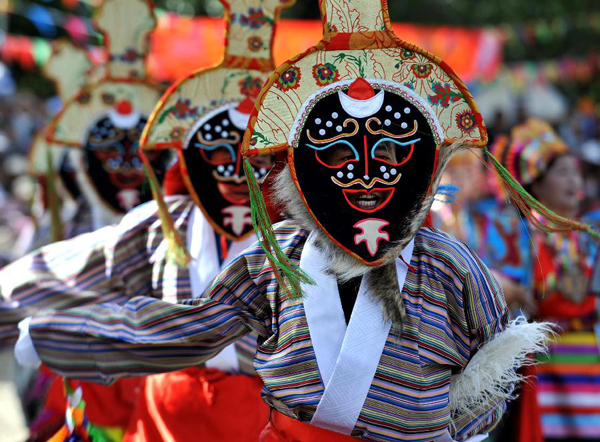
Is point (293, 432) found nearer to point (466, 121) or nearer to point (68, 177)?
point (466, 121)

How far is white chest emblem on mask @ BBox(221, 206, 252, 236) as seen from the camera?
3.08 metres

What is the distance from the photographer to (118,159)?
13.7 ft

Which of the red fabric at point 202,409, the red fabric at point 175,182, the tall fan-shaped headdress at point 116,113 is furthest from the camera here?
the tall fan-shaped headdress at point 116,113

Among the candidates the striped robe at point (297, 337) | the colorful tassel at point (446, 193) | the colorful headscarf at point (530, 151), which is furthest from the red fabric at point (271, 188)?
the colorful headscarf at point (530, 151)

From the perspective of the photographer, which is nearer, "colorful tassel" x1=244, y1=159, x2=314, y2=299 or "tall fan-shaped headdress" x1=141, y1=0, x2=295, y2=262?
"colorful tassel" x1=244, y1=159, x2=314, y2=299

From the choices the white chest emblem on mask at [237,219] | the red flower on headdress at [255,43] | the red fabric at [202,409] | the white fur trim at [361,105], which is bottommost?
the red fabric at [202,409]

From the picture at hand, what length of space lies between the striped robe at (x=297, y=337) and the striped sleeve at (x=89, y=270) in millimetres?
478

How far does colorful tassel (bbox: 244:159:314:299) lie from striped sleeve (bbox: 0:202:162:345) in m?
1.10

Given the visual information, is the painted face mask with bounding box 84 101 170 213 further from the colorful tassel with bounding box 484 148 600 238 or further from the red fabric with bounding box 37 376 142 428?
the colorful tassel with bounding box 484 148 600 238

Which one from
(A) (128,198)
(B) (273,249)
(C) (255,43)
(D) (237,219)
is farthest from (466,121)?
(A) (128,198)

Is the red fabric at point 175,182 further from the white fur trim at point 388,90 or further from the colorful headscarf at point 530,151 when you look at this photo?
the colorful headscarf at point 530,151

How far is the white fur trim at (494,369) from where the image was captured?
227 centimetres

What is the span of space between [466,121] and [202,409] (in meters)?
1.43

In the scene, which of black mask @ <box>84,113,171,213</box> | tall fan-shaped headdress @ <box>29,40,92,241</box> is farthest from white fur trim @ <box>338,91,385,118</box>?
tall fan-shaped headdress @ <box>29,40,92,241</box>
